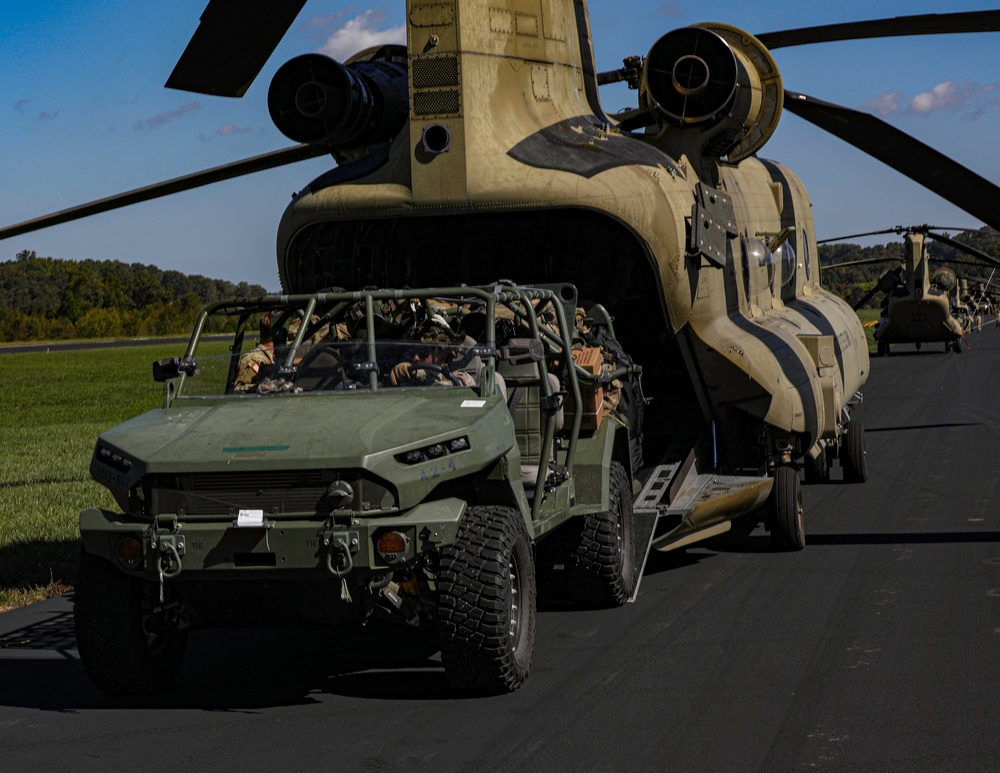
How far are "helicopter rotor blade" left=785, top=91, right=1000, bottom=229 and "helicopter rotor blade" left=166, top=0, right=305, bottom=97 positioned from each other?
174 inches

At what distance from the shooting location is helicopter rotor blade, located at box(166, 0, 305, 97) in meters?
8.46

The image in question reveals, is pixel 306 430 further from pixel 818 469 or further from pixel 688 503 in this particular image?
pixel 818 469

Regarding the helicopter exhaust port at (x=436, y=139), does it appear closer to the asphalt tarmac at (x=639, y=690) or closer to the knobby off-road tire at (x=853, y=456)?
the asphalt tarmac at (x=639, y=690)

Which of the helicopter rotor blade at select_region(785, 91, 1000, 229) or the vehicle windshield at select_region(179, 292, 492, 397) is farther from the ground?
the helicopter rotor blade at select_region(785, 91, 1000, 229)

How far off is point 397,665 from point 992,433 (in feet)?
44.5

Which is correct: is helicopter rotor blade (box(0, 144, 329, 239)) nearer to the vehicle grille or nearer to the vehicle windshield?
the vehicle windshield

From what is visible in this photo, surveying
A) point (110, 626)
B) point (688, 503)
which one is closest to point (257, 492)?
point (110, 626)

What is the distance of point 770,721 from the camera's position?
5.95 m

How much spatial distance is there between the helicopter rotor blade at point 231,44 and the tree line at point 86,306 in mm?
53432

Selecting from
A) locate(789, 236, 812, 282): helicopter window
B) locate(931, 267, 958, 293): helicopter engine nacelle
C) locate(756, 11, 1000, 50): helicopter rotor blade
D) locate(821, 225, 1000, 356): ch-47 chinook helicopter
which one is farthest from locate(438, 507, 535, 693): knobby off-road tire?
locate(931, 267, 958, 293): helicopter engine nacelle

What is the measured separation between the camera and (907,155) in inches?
399

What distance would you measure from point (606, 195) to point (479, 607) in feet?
15.0

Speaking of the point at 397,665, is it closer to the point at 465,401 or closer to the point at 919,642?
the point at 465,401

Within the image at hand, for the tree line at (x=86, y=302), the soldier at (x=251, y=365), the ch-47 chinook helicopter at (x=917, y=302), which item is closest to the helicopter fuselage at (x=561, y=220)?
the soldier at (x=251, y=365)
